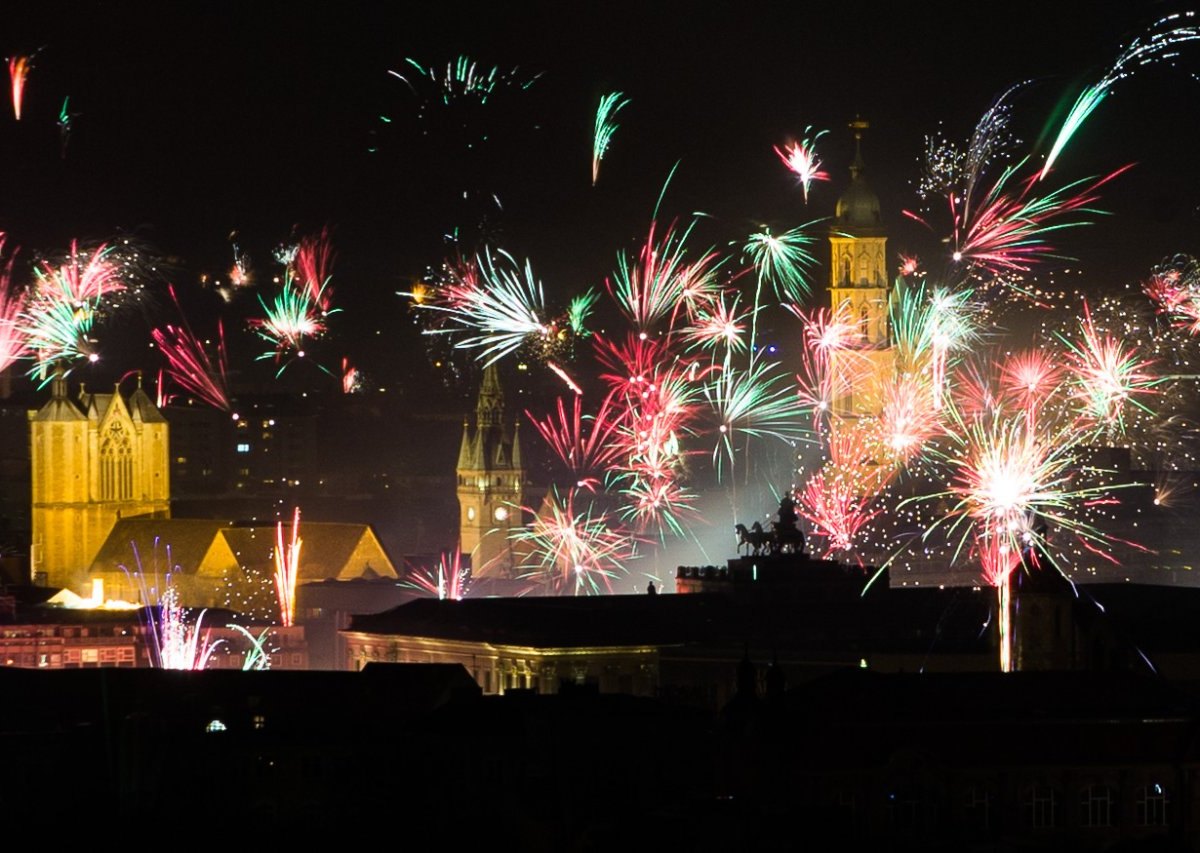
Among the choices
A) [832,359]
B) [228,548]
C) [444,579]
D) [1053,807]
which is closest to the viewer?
[1053,807]

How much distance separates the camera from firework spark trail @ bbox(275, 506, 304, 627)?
143750 mm

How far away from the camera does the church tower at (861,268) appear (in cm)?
14812

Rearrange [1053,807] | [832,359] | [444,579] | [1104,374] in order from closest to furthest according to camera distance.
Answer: [1053,807]
[1104,374]
[832,359]
[444,579]

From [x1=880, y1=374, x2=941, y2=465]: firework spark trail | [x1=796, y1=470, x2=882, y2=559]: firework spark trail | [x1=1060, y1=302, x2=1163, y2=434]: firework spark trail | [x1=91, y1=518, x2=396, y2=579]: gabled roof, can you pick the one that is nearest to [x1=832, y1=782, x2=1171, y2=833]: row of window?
[x1=1060, y1=302, x2=1163, y2=434]: firework spark trail

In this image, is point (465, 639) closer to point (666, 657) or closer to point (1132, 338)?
point (666, 657)

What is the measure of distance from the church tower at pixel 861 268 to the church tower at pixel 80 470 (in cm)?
3433

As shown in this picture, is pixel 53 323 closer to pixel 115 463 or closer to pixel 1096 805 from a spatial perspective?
pixel 115 463

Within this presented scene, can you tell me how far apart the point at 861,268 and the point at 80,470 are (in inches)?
1510

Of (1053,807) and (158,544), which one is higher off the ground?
(158,544)

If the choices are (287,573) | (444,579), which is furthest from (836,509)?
(444,579)

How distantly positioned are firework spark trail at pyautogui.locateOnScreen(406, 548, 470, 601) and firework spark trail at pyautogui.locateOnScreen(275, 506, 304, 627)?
512 cm

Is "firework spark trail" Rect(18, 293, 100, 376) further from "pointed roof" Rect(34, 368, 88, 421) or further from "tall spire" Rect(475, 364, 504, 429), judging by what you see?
"tall spire" Rect(475, 364, 504, 429)

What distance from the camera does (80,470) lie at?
168 metres

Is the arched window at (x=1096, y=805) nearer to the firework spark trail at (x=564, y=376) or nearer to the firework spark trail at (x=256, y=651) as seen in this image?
the firework spark trail at (x=564, y=376)
